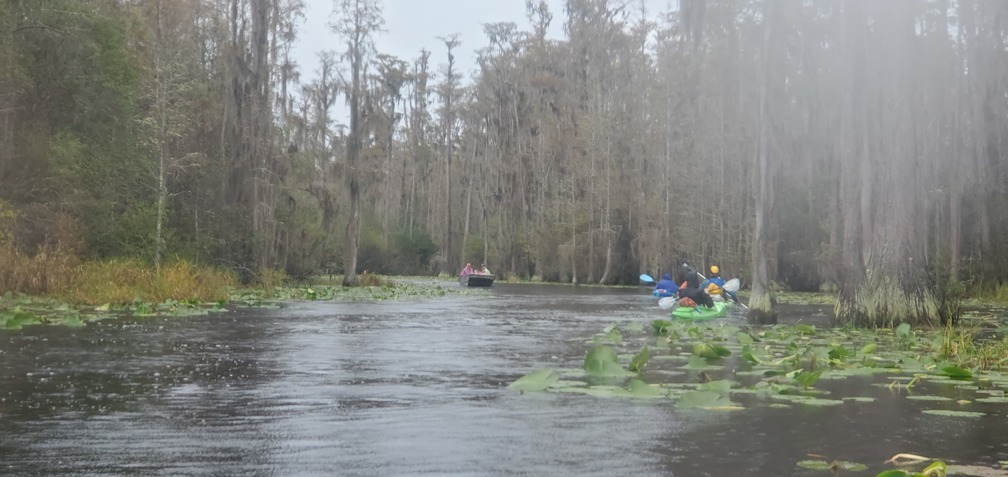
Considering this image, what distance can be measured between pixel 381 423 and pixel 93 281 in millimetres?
15598

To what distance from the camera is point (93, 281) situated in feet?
66.5

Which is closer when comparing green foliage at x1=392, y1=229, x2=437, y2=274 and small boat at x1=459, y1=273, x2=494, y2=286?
small boat at x1=459, y1=273, x2=494, y2=286

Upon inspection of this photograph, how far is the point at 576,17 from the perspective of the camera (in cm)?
5731

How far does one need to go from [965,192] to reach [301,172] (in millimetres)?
23092

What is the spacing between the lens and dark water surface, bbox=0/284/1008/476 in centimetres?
517

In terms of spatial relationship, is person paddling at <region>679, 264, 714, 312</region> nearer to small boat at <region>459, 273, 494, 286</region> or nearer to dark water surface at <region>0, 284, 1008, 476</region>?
dark water surface at <region>0, 284, 1008, 476</region>

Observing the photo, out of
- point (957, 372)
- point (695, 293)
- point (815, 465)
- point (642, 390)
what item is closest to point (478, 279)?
point (695, 293)

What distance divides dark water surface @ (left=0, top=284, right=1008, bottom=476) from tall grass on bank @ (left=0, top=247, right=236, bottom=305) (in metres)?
8.06

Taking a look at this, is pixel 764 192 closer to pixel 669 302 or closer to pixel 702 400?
pixel 669 302

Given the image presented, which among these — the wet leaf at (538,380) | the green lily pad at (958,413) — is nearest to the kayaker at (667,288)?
the wet leaf at (538,380)

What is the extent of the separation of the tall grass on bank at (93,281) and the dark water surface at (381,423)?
806 cm

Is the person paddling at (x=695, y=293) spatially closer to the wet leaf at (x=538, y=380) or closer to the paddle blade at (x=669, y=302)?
the paddle blade at (x=669, y=302)

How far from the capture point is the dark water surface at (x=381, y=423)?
17.0 ft

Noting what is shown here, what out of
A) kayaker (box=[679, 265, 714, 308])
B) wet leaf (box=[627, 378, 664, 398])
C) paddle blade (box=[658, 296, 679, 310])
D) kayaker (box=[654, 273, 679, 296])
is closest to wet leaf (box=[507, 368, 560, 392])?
wet leaf (box=[627, 378, 664, 398])
